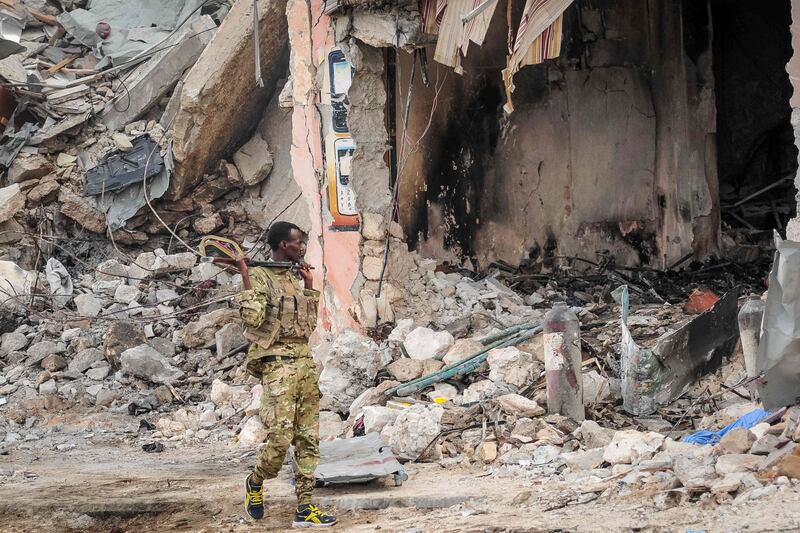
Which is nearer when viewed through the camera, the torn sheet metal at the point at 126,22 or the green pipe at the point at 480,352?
the green pipe at the point at 480,352

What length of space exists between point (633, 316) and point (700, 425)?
2311mm

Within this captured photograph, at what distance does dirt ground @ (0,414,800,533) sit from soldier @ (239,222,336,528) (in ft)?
0.80

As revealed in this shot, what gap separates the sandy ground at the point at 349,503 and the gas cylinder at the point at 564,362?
0.83 meters

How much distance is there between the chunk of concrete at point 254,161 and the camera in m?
14.2

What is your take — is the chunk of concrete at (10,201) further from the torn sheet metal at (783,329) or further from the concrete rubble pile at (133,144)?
the torn sheet metal at (783,329)

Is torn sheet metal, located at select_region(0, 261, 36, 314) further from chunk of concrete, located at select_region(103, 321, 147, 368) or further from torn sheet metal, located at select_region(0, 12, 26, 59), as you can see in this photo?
torn sheet metal, located at select_region(0, 12, 26, 59)

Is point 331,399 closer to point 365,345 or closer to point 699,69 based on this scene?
point 365,345

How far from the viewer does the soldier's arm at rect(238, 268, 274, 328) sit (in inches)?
212

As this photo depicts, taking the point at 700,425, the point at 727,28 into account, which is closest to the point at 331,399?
the point at 700,425

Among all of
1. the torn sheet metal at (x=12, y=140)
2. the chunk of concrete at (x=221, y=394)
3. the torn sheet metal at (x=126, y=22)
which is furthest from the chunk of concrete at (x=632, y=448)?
the torn sheet metal at (x=126, y=22)

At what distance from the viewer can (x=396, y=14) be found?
9062 millimetres

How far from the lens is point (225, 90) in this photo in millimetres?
13422

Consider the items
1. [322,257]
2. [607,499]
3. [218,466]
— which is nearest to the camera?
[607,499]

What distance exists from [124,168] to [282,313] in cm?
890
